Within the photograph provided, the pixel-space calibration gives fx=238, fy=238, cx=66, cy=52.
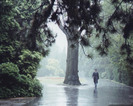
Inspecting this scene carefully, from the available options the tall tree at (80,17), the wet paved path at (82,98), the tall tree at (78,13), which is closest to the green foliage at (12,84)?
the wet paved path at (82,98)

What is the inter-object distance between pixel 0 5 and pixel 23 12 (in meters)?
3.04

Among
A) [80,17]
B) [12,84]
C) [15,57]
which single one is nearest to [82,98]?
[12,84]

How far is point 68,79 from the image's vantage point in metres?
26.8

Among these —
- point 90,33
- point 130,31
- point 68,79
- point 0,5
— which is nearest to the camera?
point 130,31

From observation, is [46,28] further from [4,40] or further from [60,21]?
[4,40]

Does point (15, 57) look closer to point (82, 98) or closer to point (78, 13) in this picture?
point (82, 98)

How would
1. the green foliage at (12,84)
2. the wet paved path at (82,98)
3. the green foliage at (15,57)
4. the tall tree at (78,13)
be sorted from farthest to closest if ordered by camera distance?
the green foliage at (12,84), the green foliage at (15,57), the wet paved path at (82,98), the tall tree at (78,13)

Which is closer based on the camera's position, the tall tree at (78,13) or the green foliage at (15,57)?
the tall tree at (78,13)

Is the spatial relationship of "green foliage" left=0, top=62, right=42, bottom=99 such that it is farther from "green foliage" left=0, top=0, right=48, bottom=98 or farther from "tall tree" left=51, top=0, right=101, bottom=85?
"tall tree" left=51, top=0, right=101, bottom=85

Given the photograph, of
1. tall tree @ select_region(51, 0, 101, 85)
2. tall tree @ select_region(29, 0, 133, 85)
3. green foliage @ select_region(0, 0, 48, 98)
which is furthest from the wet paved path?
tall tree @ select_region(51, 0, 101, 85)

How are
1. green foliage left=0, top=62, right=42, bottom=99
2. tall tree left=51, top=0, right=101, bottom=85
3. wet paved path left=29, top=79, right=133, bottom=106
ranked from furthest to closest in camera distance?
1. green foliage left=0, top=62, right=42, bottom=99
2. wet paved path left=29, top=79, right=133, bottom=106
3. tall tree left=51, top=0, right=101, bottom=85

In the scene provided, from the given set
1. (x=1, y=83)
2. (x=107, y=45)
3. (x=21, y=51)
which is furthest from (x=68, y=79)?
(x=107, y=45)

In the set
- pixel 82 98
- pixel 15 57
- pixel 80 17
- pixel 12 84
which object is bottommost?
pixel 82 98

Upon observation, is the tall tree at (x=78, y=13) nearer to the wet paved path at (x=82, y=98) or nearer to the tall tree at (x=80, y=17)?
the tall tree at (x=80, y=17)
